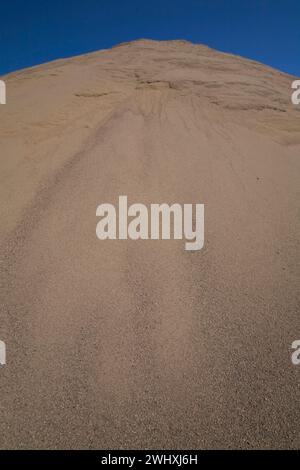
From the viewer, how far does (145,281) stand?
272 centimetres

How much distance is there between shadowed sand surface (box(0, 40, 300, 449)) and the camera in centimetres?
187

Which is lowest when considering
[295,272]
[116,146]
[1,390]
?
[1,390]

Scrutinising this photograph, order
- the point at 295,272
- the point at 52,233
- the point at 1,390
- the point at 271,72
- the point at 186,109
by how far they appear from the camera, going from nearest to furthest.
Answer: the point at 1,390 → the point at 295,272 → the point at 52,233 → the point at 186,109 → the point at 271,72

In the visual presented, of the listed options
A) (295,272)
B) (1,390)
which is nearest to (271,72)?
(295,272)

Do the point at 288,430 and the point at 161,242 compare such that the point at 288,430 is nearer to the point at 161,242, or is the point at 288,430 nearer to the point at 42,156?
the point at 161,242

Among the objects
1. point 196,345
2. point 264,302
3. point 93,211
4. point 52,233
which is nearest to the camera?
point 196,345

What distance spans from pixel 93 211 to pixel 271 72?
7064 mm

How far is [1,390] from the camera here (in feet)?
6.51

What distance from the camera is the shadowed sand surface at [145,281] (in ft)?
6.14

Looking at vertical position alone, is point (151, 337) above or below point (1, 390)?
above

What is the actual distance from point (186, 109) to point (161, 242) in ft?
10.8

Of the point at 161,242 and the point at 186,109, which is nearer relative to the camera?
the point at 161,242

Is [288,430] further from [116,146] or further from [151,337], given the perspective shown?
[116,146]

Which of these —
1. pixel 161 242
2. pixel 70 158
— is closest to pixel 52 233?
pixel 161 242
